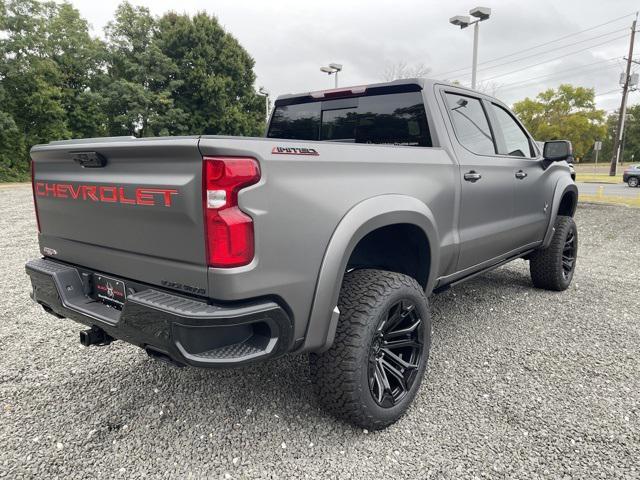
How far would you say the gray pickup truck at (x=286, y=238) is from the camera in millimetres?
Answer: 1633

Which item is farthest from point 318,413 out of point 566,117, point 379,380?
point 566,117

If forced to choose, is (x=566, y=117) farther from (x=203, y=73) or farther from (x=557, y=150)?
(x=557, y=150)

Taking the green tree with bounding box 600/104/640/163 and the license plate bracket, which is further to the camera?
the green tree with bounding box 600/104/640/163

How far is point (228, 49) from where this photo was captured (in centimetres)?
2930

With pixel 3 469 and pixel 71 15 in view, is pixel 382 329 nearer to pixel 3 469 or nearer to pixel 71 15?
pixel 3 469

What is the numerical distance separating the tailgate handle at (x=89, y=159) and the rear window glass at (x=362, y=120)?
1.73 m

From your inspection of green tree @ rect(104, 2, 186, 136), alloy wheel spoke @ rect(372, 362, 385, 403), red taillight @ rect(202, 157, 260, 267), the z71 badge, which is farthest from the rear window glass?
green tree @ rect(104, 2, 186, 136)

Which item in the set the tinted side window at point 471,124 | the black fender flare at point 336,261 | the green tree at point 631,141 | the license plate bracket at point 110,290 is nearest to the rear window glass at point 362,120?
the tinted side window at point 471,124

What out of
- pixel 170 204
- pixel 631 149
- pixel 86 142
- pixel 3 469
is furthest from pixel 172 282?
pixel 631 149

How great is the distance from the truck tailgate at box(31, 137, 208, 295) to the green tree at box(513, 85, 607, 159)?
5145 cm

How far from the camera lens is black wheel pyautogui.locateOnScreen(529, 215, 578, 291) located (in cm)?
429

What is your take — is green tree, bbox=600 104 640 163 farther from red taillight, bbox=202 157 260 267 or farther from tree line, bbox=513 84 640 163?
red taillight, bbox=202 157 260 267

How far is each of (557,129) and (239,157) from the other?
52991 millimetres

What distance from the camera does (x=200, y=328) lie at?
1599 mm
